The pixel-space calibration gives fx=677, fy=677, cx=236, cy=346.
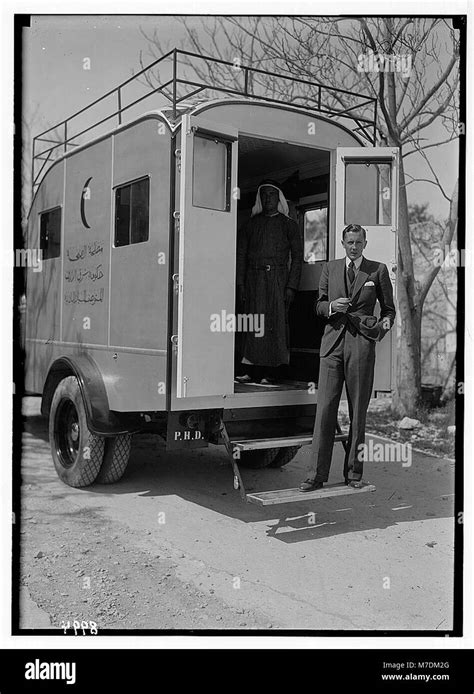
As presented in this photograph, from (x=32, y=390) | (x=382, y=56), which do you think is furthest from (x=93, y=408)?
(x=382, y=56)

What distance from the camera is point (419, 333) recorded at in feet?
35.5

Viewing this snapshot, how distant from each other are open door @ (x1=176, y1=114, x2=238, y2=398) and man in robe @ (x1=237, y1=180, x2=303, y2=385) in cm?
134

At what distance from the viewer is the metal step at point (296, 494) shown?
5.04 m

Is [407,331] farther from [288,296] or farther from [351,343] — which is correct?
[351,343]

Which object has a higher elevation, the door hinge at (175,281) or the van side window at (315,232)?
the van side window at (315,232)

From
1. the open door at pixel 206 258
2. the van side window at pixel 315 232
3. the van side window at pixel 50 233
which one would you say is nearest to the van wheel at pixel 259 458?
the van side window at pixel 315 232

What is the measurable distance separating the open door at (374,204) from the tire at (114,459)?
247 centimetres

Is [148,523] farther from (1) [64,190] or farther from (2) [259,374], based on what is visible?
(1) [64,190]

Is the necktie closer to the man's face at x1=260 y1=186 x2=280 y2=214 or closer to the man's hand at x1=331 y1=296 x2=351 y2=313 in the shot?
the man's hand at x1=331 y1=296 x2=351 y2=313

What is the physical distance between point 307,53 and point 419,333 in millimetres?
4552

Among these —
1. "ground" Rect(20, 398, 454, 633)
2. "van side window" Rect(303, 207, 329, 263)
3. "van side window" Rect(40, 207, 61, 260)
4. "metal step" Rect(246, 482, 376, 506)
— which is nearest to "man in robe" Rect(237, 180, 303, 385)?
"van side window" Rect(303, 207, 329, 263)

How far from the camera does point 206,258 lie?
5.11m

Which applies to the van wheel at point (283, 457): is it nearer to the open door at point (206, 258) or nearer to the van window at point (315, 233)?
the van window at point (315, 233)

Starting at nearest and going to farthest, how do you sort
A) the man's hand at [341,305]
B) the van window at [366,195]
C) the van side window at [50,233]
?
the man's hand at [341,305]
the van window at [366,195]
the van side window at [50,233]
